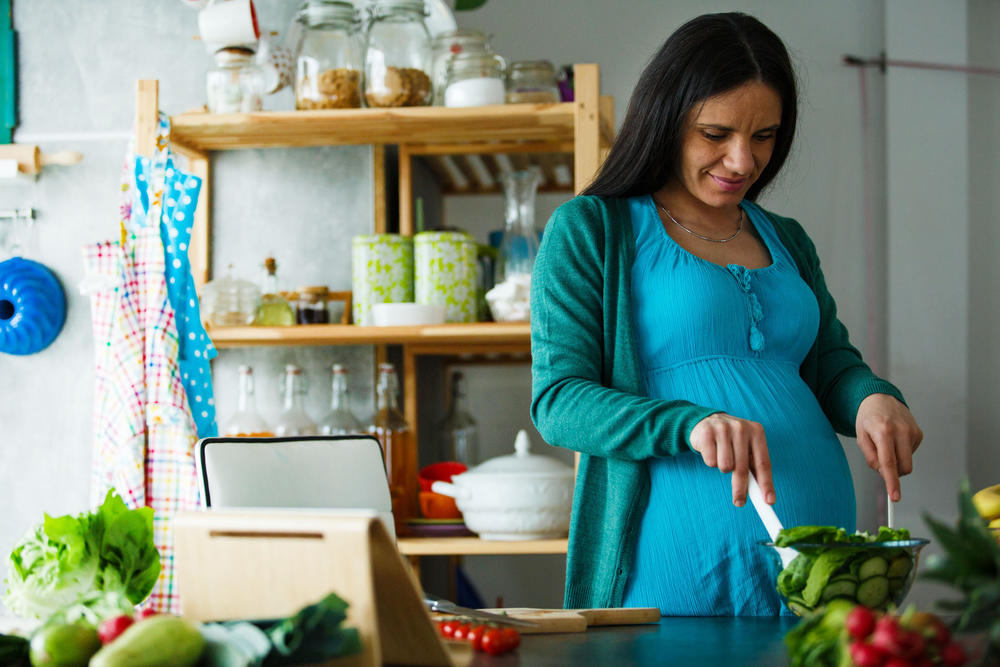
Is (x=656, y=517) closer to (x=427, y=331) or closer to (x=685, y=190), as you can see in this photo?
(x=685, y=190)

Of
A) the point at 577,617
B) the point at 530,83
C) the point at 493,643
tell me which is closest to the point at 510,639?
the point at 493,643

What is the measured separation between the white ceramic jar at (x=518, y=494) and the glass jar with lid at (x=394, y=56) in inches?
30.3

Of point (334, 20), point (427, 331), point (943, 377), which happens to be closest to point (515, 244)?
point (427, 331)

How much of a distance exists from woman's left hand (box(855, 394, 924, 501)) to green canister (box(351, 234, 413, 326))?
1262mm

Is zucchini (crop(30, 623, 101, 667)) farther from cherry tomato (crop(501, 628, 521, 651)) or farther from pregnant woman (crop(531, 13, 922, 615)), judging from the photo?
pregnant woman (crop(531, 13, 922, 615))

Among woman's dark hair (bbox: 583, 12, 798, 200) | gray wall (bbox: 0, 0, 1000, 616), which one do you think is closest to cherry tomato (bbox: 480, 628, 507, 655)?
woman's dark hair (bbox: 583, 12, 798, 200)

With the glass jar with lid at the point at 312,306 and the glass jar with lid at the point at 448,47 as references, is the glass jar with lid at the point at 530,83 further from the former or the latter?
the glass jar with lid at the point at 312,306

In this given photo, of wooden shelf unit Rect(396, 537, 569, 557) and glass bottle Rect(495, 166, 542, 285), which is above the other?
glass bottle Rect(495, 166, 542, 285)

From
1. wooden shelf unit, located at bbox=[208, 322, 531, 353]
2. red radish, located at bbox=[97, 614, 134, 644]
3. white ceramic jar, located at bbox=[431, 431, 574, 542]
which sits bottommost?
white ceramic jar, located at bbox=[431, 431, 574, 542]

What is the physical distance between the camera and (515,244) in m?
2.28

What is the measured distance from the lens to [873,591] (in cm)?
82

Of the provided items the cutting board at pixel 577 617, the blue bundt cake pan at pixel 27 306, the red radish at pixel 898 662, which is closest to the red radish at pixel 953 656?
the red radish at pixel 898 662

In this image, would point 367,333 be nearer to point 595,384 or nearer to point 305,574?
point 595,384

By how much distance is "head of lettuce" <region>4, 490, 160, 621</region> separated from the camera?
3.11ft
